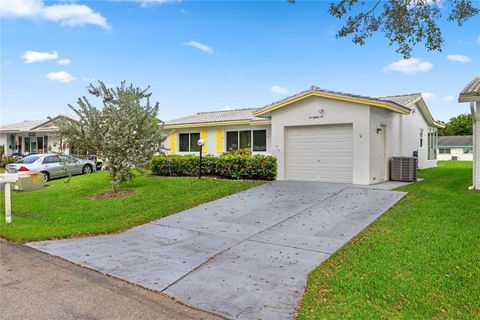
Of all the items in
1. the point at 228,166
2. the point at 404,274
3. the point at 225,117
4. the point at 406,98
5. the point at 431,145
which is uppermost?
the point at 406,98

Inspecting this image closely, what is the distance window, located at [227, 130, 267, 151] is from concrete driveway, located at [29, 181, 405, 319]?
9.50 metres

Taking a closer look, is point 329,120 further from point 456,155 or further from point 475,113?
point 456,155

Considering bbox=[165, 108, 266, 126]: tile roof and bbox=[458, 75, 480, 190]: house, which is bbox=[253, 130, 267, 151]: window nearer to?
bbox=[165, 108, 266, 126]: tile roof

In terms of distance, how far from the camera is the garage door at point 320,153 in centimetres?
1268

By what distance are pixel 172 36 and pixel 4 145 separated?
26944 millimetres

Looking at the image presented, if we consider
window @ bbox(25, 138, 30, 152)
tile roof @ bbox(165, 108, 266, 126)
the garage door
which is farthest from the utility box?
window @ bbox(25, 138, 30, 152)

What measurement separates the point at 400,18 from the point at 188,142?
16095mm

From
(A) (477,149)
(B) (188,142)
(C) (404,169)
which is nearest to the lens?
(A) (477,149)

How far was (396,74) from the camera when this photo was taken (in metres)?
17.7

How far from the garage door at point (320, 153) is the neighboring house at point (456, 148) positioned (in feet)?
173

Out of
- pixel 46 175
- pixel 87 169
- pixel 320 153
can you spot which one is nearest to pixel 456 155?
pixel 320 153

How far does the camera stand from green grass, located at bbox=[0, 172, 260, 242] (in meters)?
7.79

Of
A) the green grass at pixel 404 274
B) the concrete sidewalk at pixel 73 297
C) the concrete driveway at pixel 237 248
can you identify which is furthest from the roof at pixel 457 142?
the concrete sidewalk at pixel 73 297

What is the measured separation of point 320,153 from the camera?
13.2m
